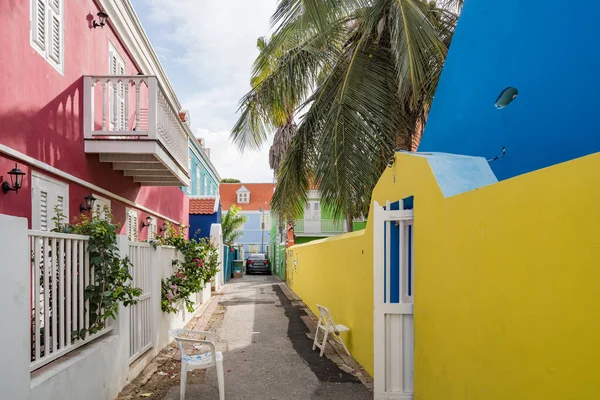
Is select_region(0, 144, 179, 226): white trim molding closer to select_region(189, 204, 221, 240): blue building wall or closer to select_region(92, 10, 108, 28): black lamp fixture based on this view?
select_region(92, 10, 108, 28): black lamp fixture

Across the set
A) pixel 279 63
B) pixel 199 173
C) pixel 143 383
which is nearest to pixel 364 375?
pixel 143 383

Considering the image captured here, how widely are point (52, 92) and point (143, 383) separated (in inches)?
164

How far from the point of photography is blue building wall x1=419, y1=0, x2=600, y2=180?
428cm

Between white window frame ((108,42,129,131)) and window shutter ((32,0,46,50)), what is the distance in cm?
170

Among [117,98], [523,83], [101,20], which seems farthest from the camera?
[101,20]

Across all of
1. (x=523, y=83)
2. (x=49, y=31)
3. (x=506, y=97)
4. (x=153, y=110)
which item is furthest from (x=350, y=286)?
(x=49, y=31)

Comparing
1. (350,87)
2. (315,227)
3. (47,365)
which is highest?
(350,87)

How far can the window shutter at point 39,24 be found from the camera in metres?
5.91

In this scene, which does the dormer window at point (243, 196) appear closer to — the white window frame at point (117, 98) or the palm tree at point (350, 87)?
the white window frame at point (117, 98)

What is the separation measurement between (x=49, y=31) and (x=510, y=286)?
6.48 meters

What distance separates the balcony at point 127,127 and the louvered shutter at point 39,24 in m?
1.47

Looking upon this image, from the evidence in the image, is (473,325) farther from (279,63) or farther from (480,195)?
(279,63)

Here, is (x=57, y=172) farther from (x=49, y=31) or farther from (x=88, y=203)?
(x=49, y=31)

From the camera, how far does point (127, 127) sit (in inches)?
311
